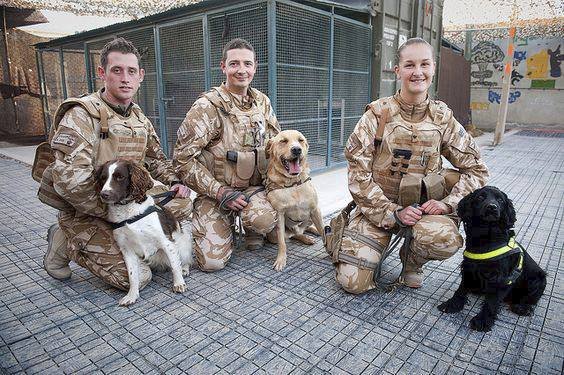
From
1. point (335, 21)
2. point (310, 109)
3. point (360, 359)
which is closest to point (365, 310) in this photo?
point (360, 359)

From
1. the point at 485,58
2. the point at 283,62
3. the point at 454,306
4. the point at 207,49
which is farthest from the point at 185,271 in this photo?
the point at 485,58

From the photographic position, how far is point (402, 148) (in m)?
2.74

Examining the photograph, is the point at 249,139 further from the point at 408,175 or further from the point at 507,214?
the point at 507,214

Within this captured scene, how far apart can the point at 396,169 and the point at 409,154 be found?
0.46 feet

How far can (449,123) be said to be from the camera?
2.79 meters

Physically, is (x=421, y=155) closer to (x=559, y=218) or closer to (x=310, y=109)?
(x=559, y=218)

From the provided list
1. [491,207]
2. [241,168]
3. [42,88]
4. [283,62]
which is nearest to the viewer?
[491,207]

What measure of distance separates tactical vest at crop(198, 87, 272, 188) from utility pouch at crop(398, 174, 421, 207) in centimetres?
124

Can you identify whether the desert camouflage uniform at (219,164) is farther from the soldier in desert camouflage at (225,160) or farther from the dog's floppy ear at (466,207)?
the dog's floppy ear at (466,207)

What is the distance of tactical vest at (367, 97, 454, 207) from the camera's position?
264cm

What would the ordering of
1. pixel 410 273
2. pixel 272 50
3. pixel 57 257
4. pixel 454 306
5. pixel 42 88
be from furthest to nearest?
pixel 42 88 → pixel 272 50 → pixel 57 257 → pixel 410 273 → pixel 454 306

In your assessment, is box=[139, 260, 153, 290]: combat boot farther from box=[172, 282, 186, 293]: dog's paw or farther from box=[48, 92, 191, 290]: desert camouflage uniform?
box=[172, 282, 186, 293]: dog's paw

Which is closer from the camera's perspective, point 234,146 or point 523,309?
point 523,309

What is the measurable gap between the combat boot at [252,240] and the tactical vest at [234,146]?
472 mm
